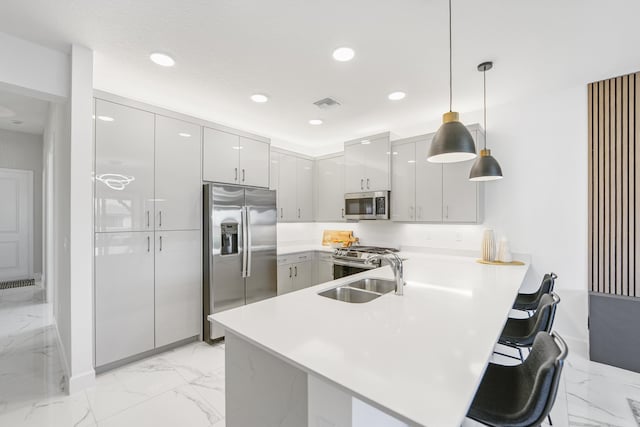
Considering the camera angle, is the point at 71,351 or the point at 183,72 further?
the point at 183,72

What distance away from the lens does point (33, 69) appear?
7.02 feet

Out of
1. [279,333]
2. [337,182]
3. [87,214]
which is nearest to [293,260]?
[337,182]

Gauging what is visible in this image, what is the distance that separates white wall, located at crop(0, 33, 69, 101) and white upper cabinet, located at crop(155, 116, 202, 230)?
2.48 ft

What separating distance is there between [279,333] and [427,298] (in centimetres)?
101

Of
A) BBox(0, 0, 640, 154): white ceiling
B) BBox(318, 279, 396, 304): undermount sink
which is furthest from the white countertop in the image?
BBox(0, 0, 640, 154): white ceiling

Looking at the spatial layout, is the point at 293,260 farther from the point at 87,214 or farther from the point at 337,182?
the point at 87,214

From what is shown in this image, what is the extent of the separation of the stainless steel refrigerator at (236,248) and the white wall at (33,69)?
4.59 ft

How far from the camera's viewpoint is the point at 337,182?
4516 millimetres

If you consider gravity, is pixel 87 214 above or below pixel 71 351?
above

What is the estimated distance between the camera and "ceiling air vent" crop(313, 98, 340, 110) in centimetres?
315

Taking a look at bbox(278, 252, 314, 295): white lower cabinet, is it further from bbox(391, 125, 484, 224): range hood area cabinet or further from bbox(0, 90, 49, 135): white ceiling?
bbox(0, 90, 49, 135): white ceiling

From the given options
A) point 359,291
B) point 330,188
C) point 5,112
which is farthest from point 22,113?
point 359,291

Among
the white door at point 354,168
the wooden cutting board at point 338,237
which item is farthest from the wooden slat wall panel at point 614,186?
the wooden cutting board at point 338,237

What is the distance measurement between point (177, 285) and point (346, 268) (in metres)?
2.11
